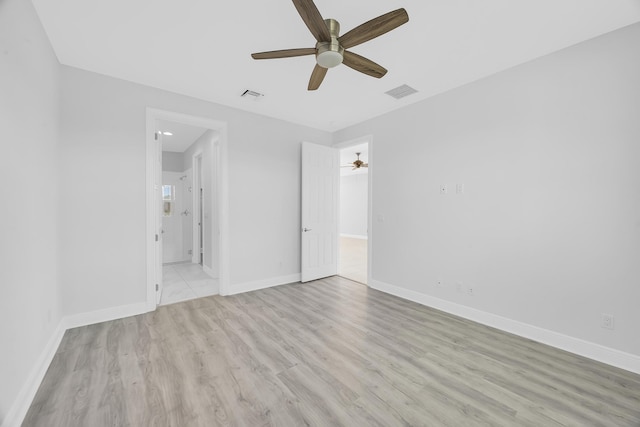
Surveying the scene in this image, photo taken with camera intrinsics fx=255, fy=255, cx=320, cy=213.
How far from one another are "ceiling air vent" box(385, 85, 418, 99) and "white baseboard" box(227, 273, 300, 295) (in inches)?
127

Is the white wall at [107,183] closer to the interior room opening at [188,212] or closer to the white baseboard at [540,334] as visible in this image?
the interior room opening at [188,212]

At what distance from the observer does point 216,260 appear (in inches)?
181

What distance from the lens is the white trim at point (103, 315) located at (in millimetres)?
2734

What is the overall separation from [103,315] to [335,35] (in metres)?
3.70

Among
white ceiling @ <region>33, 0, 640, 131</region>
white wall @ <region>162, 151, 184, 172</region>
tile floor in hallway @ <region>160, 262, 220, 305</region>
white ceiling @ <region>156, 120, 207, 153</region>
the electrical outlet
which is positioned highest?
white ceiling @ <region>33, 0, 640, 131</region>

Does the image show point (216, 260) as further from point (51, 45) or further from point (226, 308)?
point (51, 45)

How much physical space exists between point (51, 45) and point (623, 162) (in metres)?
5.16

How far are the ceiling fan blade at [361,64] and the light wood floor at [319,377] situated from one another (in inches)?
98.5

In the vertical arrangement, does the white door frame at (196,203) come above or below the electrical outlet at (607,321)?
above

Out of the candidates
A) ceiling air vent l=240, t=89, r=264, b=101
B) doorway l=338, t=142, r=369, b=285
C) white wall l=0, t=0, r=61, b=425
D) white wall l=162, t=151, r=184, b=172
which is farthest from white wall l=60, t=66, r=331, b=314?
doorway l=338, t=142, r=369, b=285

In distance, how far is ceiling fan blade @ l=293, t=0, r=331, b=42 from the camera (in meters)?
1.49

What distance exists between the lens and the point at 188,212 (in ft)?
20.5

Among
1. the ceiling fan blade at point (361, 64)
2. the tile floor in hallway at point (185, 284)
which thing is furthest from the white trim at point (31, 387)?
the ceiling fan blade at point (361, 64)

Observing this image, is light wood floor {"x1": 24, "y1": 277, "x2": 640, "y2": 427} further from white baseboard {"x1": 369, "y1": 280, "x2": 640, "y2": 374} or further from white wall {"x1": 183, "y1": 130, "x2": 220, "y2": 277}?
white wall {"x1": 183, "y1": 130, "x2": 220, "y2": 277}
